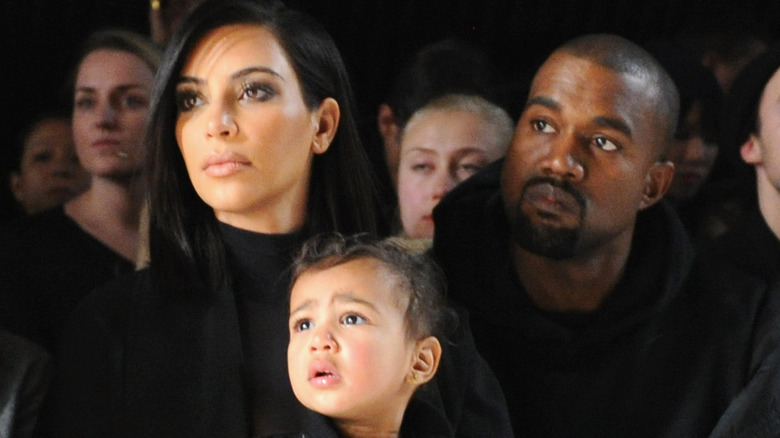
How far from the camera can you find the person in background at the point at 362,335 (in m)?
1.75

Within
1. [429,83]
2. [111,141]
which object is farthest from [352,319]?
[429,83]

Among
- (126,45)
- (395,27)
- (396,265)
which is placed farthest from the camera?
(395,27)

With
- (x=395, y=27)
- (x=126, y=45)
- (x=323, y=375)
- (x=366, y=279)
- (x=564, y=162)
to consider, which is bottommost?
(x=323, y=375)

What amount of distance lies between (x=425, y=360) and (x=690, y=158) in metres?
1.14

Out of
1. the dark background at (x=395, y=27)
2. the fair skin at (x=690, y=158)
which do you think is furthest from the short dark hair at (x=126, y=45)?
the fair skin at (x=690, y=158)

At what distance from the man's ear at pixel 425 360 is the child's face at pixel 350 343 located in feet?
0.03

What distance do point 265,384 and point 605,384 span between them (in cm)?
59

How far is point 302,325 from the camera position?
1797 mm

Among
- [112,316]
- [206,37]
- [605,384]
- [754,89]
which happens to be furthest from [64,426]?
[754,89]

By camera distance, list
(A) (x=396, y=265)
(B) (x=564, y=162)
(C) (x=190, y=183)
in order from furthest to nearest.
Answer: (B) (x=564, y=162) → (C) (x=190, y=183) → (A) (x=396, y=265)

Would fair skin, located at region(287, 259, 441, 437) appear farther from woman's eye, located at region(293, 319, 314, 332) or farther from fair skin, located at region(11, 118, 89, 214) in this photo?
fair skin, located at region(11, 118, 89, 214)

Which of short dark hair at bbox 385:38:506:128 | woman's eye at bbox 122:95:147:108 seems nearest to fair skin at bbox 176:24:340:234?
woman's eye at bbox 122:95:147:108

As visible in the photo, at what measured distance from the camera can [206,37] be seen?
6.38 ft

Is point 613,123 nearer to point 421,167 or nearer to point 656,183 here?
point 656,183
